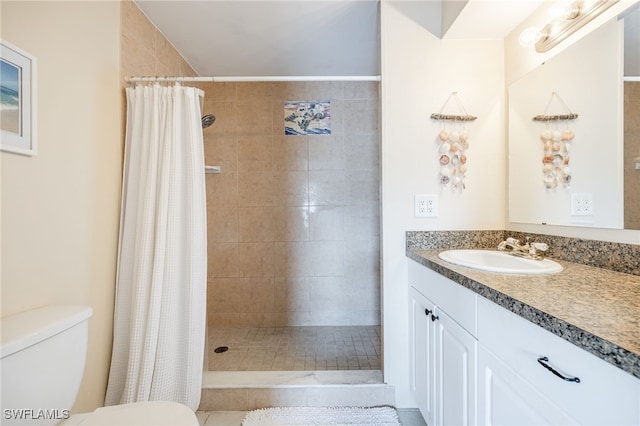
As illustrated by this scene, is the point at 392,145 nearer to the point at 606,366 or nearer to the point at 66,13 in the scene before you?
the point at 606,366

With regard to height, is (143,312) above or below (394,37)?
below

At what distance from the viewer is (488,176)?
158 cm

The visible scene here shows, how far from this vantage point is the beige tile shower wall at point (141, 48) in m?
1.49

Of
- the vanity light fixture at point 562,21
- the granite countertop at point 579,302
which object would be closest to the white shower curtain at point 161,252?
the granite countertop at point 579,302

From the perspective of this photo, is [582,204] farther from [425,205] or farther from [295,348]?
[295,348]

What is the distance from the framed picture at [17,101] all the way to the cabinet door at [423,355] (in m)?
1.76

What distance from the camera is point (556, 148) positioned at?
1274 mm

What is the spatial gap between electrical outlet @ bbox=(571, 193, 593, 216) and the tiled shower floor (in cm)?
141

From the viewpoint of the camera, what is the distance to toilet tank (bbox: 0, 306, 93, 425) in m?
0.84

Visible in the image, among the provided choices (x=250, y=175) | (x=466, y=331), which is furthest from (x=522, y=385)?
(x=250, y=175)

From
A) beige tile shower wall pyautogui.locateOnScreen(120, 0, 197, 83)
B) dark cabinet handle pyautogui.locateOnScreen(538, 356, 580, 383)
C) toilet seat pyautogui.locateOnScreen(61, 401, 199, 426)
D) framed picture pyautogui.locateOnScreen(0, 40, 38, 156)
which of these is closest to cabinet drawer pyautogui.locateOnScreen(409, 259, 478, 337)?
dark cabinet handle pyautogui.locateOnScreen(538, 356, 580, 383)

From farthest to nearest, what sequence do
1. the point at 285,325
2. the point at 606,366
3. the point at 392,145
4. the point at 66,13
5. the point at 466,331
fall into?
the point at 285,325 < the point at 392,145 < the point at 66,13 < the point at 466,331 < the point at 606,366

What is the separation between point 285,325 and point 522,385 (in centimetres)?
213

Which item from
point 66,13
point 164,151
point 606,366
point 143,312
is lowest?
point 143,312
